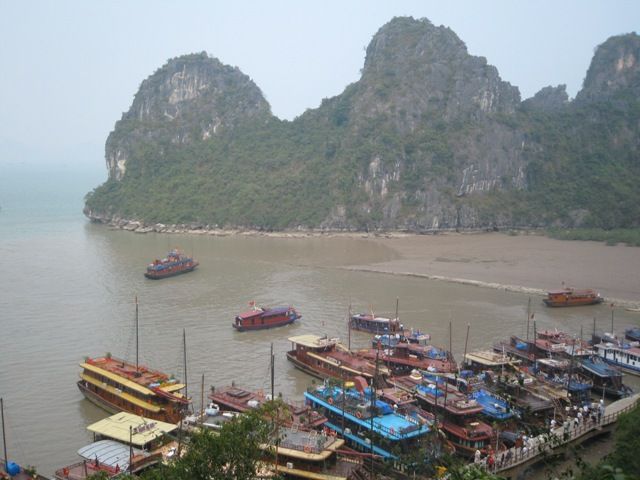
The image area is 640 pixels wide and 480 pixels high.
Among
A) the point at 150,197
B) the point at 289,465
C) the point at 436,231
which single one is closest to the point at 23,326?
the point at 289,465

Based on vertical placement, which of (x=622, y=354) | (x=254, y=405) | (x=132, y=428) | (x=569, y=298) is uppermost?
(x=569, y=298)

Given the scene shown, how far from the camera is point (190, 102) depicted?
332 feet

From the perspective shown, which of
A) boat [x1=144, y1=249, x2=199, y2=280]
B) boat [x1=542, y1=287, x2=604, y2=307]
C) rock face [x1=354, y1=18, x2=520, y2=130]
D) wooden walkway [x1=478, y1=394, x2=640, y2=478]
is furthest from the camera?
rock face [x1=354, y1=18, x2=520, y2=130]

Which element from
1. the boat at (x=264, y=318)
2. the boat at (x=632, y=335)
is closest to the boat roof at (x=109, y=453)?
the boat at (x=264, y=318)

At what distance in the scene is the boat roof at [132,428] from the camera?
1820cm

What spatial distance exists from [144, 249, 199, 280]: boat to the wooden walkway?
102 ft

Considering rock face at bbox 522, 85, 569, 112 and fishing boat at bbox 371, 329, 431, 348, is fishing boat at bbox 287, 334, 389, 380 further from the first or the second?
rock face at bbox 522, 85, 569, 112

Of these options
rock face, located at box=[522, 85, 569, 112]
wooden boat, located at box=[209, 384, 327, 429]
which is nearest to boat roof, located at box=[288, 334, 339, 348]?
wooden boat, located at box=[209, 384, 327, 429]

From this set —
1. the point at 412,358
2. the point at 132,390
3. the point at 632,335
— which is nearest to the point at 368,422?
the point at 412,358

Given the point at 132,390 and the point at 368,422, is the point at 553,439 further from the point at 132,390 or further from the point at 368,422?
the point at 132,390

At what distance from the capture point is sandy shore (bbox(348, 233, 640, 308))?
139 ft

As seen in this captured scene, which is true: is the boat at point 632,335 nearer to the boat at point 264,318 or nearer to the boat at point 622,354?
the boat at point 622,354

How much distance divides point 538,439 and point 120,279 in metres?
33.0

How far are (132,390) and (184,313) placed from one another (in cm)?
1340
